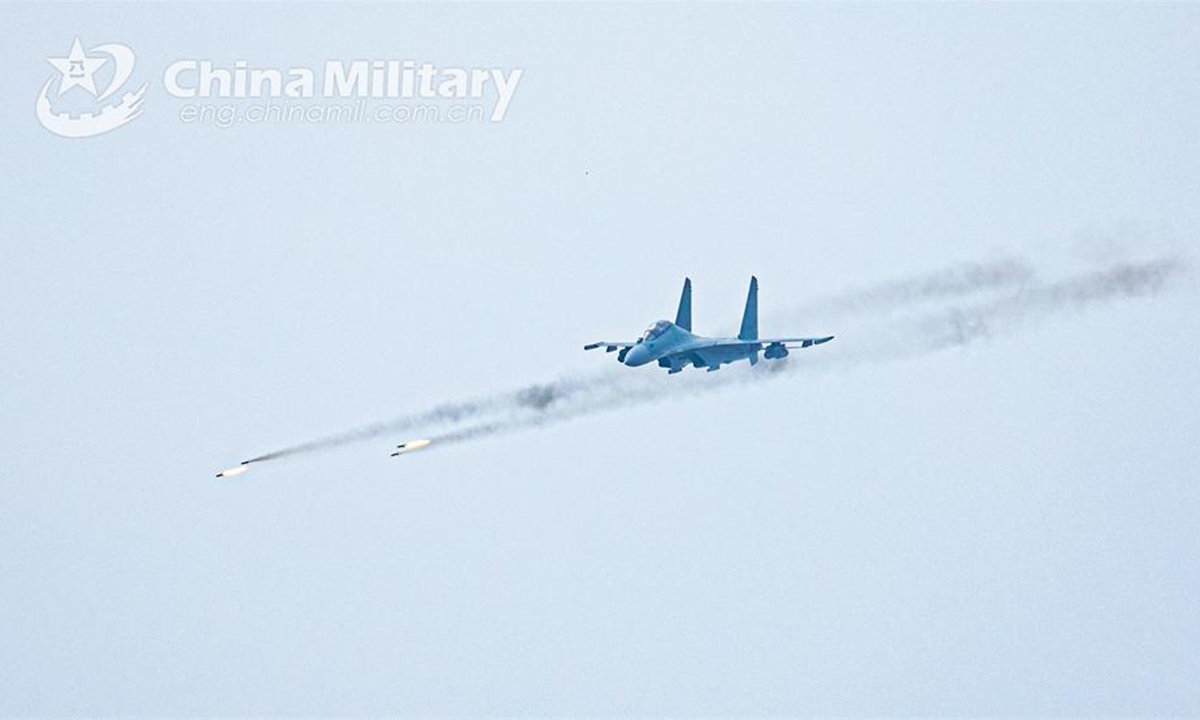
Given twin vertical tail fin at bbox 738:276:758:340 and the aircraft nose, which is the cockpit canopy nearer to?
the aircraft nose

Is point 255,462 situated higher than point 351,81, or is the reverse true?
point 351,81

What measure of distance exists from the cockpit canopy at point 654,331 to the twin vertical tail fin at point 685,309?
3.10 metres

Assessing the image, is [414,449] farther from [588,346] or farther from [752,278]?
[752,278]

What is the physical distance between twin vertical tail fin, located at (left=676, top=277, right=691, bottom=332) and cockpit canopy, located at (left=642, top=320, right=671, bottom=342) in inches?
122

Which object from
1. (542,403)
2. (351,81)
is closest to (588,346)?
(542,403)

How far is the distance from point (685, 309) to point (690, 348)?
3.43 m

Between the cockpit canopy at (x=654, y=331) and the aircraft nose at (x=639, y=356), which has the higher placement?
the cockpit canopy at (x=654, y=331)

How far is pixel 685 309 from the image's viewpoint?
7162 cm

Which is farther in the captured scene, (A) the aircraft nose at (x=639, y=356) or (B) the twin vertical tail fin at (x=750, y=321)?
(B) the twin vertical tail fin at (x=750, y=321)

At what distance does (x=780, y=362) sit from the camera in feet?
231

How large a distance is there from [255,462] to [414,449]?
5036mm

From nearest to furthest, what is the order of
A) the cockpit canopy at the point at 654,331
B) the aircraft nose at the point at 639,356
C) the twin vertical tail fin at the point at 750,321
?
the aircraft nose at the point at 639,356 < the cockpit canopy at the point at 654,331 < the twin vertical tail fin at the point at 750,321

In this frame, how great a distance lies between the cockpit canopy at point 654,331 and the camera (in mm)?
67688

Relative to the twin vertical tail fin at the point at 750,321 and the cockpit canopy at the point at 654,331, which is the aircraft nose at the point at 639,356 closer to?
the cockpit canopy at the point at 654,331
